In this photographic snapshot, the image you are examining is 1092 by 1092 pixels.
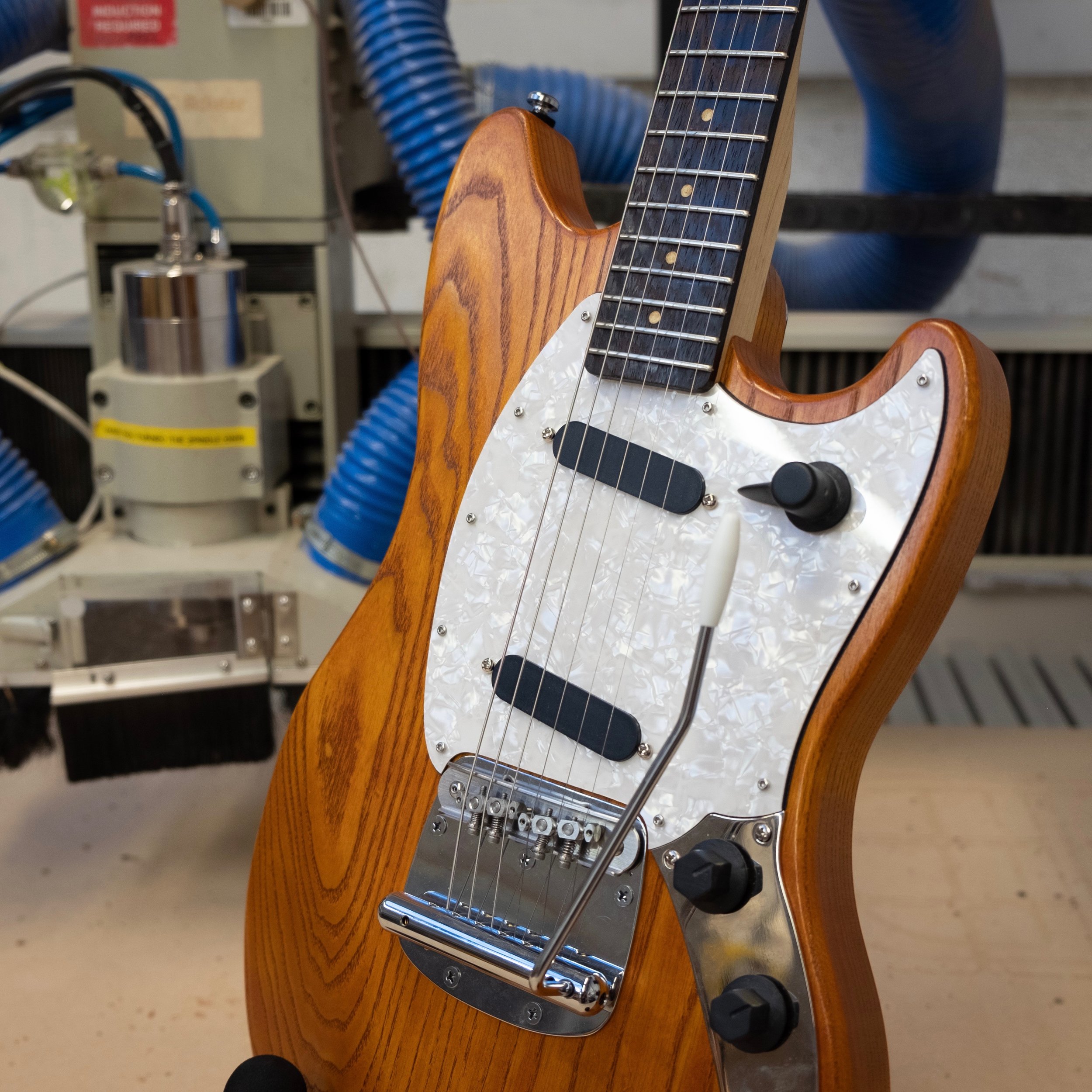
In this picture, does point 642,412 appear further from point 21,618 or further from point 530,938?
point 21,618

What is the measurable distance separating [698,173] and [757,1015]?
49 centimetres

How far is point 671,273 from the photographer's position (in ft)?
2.20

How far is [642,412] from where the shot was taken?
2.18 feet

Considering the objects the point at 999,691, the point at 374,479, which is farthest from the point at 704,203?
the point at 999,691

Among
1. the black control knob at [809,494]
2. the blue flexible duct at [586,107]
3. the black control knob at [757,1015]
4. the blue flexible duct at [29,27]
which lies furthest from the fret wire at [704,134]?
the blue flexible duct at [29,27]

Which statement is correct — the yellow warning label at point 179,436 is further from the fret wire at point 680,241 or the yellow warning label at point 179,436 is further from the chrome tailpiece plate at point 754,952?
the chrome tailpiece plate at point 754,952

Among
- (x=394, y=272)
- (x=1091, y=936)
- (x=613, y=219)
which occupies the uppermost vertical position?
(x=613, y=219)

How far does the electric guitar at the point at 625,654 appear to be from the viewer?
58cm

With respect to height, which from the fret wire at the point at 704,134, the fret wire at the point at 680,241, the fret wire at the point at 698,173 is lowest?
the fret wire at the point at 680,241

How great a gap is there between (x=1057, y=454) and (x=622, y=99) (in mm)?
830

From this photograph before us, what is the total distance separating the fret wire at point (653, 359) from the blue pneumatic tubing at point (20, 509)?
73 centimetres

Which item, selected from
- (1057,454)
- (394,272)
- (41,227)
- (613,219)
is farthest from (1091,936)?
(41,227)

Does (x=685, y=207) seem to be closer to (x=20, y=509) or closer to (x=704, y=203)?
(x=704, y=203)

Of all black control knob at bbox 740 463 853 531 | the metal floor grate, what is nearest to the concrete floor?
the metal floor grate
